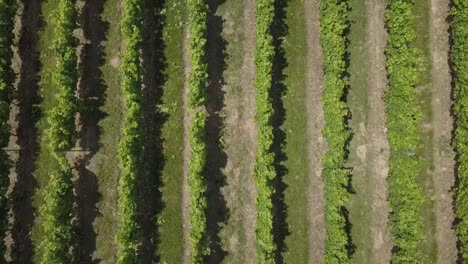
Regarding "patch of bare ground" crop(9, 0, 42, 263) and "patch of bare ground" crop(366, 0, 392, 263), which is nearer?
"patch of bare ground" crop(9, 0, 42, 263)

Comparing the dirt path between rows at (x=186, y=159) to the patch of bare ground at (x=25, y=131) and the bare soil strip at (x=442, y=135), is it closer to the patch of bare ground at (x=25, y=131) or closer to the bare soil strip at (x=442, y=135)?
the patch of bare ground at (x=25, y=131)

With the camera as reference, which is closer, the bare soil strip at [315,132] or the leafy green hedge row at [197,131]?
the leafy green hedge row at [197,131]

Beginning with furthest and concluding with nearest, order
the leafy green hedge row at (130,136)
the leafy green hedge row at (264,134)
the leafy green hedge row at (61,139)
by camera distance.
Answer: the leafy green hedge row at (264,134), the leafy green hedge row at (130,136), the leafy green hedge row at (61,139)

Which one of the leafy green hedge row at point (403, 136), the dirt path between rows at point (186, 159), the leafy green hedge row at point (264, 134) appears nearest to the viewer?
the leafy green hedge row at point (264, 134)

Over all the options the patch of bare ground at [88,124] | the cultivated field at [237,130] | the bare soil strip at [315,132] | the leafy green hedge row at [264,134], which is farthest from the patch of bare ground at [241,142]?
the patch of bare ground at [88,124]

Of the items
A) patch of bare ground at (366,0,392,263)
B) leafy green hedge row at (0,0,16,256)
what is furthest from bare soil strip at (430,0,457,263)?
leafy green hedge row at (0,0,16,256)

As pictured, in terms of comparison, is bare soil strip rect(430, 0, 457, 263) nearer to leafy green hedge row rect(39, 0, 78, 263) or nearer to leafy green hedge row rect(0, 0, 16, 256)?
leafy green hedge row rect(39, 0, 78, 263)
